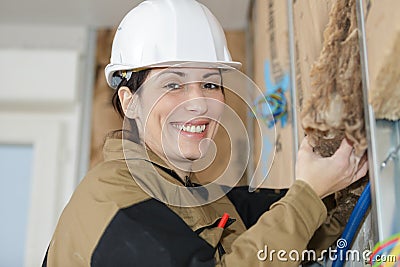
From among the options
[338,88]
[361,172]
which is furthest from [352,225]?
[338,88]

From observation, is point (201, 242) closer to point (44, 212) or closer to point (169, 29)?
point (169, 29)

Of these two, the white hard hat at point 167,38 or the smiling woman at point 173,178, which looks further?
the white hard hat at point 167,38

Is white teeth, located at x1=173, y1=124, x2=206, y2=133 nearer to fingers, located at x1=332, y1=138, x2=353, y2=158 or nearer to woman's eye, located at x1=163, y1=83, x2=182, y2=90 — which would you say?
woman's eye, located at x1=163, y1=83, x2=182, y2=90

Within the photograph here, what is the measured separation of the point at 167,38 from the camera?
1051mm

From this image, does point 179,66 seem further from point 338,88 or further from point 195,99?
point 338,88

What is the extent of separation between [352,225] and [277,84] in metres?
0.79

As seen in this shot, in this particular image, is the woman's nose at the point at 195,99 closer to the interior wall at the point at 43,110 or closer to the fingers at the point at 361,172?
the fingers at the point at 361,172

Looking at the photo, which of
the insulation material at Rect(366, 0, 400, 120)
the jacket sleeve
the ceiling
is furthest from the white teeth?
the ceiling

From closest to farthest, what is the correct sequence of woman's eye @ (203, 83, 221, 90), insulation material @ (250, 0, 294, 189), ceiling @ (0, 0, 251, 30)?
woman's eye @ (203, 83, 221, 90) < insulation material @ (250, 0, 294, 189) < ceiling @ (0, 0, 251, 30)

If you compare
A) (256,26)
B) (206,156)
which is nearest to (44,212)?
(256,26)

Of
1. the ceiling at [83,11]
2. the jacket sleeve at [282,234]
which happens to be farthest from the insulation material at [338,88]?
the ceiling at [83,11]

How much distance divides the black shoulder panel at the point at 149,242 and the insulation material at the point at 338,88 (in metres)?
0.26

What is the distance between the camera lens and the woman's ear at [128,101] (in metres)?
1.09

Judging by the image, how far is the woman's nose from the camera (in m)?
1.01
